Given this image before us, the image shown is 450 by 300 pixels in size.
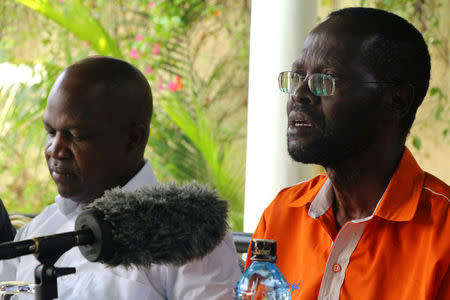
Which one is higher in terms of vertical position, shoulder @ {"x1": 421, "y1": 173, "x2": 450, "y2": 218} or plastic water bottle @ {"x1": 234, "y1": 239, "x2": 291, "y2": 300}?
shoulder @ {"x1": 421, "y1": 173, "x2": 450, "y2": 218}

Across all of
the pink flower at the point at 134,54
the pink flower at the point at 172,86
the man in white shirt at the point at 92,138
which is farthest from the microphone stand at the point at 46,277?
the pink flower at the point at 134,54

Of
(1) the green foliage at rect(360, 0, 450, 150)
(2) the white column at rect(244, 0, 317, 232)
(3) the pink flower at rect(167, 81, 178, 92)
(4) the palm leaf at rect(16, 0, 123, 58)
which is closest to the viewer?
(2) the white column at rect(244, 0, 317, 232)

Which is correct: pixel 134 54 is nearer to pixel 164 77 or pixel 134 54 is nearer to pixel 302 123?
pixel 164 77

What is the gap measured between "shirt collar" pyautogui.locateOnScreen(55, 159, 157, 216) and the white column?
1.36 meters

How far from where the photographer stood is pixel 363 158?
5.41ft

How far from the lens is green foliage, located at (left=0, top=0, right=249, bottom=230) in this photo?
16.3 feet

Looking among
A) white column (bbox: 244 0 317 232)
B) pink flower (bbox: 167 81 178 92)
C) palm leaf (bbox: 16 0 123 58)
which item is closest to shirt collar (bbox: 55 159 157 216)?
white column (bbox: 244 0 317 232)

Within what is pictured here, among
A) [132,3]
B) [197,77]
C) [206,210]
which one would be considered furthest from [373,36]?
[132,3]

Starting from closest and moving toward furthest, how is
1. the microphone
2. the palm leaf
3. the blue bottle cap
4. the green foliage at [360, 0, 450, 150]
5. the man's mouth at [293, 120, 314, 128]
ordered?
the microphone → the blue bottle cap → the man's mouth at [293, 120, 314, 128] → the green foliage at [360, 0, 450, 150] → the palm leaf

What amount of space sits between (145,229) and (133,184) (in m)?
0.75

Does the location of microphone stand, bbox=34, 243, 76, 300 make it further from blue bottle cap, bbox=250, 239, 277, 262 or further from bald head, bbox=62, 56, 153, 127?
bald head, bbox=62, 56, 153, 127

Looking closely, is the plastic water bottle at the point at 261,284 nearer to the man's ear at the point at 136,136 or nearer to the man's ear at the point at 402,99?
the man's ear at the point at 402,99

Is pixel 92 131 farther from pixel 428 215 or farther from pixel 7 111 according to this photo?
pixel 7 111

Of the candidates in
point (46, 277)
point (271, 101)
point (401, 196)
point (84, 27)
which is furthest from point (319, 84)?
point (84, 27)
